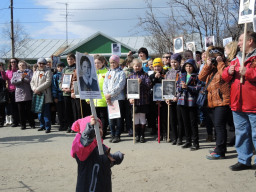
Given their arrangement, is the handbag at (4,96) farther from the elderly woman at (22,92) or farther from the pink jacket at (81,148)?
the pink jacket at (81,148)

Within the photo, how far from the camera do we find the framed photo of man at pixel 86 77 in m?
2.98

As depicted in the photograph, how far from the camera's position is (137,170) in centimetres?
490

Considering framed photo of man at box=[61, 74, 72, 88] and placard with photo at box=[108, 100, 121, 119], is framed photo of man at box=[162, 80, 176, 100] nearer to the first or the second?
placard with photo at box=[108, 100, 121, 119]

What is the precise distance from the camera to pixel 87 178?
296cm

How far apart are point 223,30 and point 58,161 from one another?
9896 millimetres

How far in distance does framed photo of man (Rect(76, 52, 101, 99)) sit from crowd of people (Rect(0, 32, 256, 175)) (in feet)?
7.95

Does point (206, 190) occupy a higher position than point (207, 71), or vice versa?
point (207, 71)

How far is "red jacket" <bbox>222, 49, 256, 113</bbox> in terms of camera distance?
172 inches

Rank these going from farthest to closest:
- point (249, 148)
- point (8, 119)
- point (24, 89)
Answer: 1. point (8, 119)
2. point (24, 89)
3. point (249, 148)

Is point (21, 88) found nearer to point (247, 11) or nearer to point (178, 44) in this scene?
point (178, 44)

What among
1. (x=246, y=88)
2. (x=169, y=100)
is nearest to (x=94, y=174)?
(x=246, y=88)

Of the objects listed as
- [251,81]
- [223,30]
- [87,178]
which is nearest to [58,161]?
[87,178]

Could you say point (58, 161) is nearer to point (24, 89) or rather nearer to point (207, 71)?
point (207, 71)

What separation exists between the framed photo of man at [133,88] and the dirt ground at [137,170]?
1.20 metres
